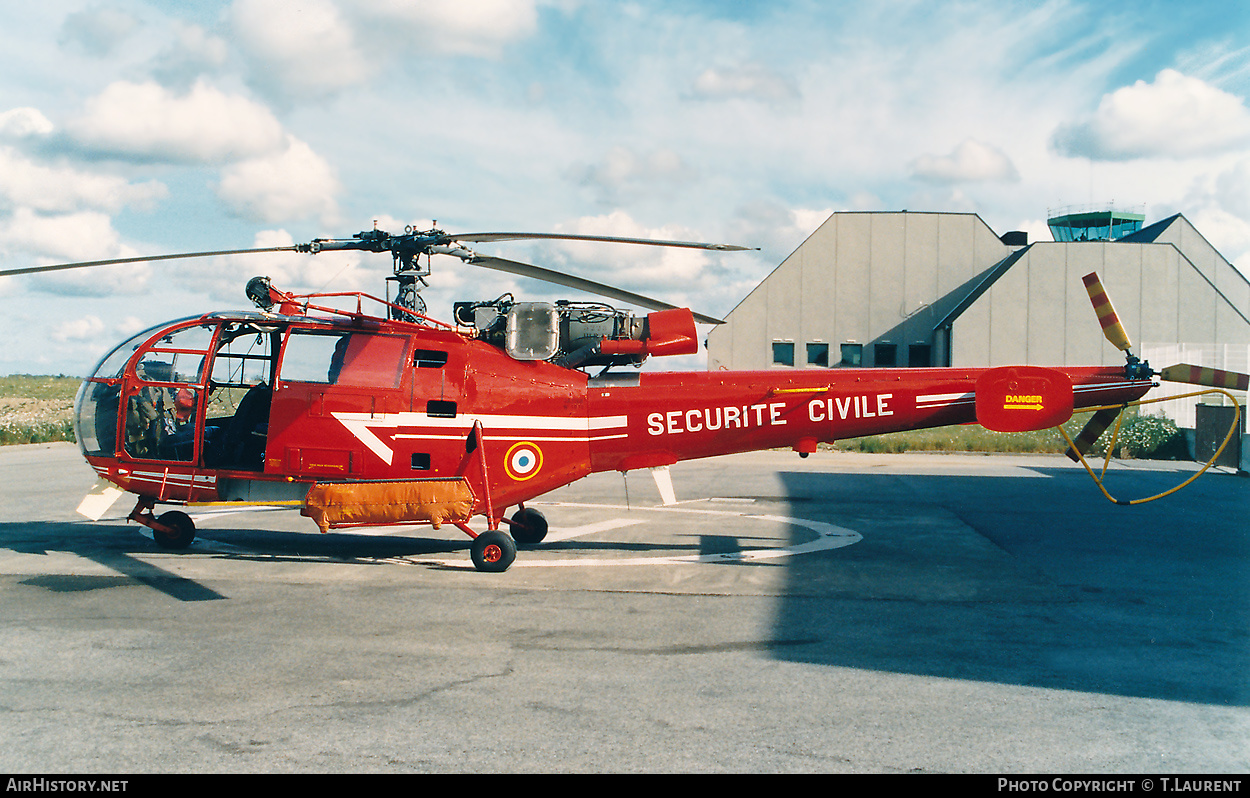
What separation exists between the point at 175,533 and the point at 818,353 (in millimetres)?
33979

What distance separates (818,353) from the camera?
4059 centimetres

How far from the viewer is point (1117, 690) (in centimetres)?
554

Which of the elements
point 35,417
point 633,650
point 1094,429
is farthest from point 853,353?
point 35,417

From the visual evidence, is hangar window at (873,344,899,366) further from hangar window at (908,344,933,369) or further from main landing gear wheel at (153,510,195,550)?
main landing gear wheel at (153,510,195,550)

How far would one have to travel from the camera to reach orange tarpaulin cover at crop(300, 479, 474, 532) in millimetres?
9281

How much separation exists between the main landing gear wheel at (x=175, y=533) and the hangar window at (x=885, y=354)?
35117mm

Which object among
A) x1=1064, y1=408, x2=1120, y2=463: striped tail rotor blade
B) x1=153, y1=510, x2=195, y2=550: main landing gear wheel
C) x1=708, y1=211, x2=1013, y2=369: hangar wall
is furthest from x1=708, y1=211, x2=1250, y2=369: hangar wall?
x1=153, y1=510, x2=195, y2=550: main landing gear wheel

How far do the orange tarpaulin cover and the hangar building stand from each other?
1259 inches

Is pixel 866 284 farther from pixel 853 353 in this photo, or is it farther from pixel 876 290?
pixel 853 353

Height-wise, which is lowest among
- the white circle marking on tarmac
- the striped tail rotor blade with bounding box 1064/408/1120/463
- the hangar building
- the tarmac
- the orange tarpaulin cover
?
the tarmac

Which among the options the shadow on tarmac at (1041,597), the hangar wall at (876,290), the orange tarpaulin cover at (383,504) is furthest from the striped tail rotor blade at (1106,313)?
the hangar wall at (876,290)

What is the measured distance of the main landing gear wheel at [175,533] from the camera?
408 inches

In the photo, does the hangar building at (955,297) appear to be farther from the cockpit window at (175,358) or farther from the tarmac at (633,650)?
the cockpit window at (175,358)
